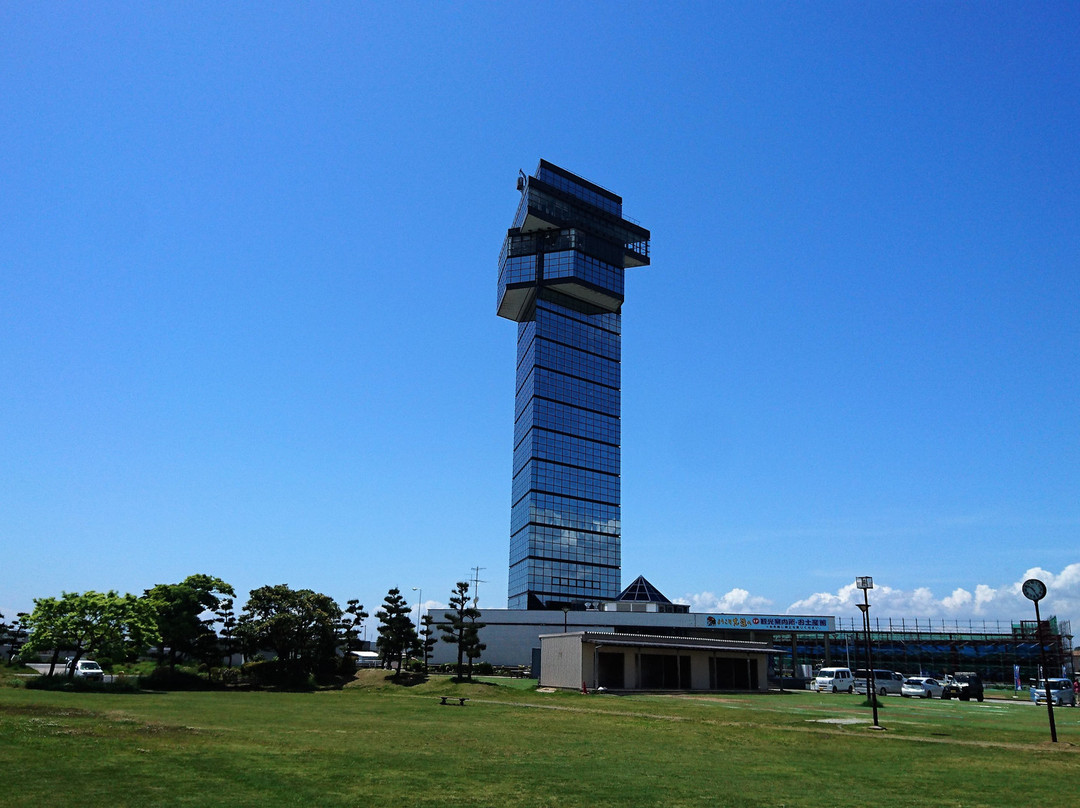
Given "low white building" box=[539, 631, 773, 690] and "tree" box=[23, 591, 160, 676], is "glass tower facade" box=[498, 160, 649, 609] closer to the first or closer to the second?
"low white building" box=[539, 631, 773, 690]

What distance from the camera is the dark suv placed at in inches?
2094

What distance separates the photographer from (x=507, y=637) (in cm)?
11050

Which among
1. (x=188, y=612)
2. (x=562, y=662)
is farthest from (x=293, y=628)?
(x=562, y=662)

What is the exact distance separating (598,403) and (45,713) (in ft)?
470

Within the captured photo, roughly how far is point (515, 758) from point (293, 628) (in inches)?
1824

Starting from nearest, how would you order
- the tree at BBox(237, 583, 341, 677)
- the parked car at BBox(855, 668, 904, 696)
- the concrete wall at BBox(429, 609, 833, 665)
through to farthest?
the parked car at BBox(855, 668, 904, 696)
the tree at BBox(237, 583, 341, 677)
the concrete wall at BBox(429, 609, 833, 665)

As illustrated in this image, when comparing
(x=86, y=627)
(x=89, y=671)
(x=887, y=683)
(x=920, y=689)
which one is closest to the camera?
(x=86, y=627)

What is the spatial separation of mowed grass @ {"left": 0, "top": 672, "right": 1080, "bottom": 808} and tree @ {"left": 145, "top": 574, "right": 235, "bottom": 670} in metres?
26.7

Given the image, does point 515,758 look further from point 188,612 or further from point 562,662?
point 188,612

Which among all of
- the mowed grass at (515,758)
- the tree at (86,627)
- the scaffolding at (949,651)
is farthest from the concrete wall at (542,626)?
the mowed grass at (515,758)

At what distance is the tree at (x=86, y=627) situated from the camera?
45031mm

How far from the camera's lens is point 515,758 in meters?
18.4

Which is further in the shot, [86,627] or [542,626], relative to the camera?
[542,626]

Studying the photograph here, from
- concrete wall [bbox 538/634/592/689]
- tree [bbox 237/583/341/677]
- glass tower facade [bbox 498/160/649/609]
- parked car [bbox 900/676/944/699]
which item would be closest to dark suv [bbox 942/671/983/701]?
parked car [bbox 900/676/944/699]
